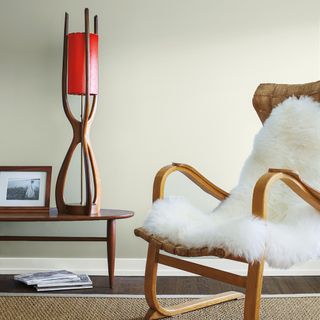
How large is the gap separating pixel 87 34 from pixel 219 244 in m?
1.54

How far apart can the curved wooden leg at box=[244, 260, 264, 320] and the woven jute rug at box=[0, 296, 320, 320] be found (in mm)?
639

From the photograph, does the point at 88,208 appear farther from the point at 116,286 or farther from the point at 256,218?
the point at 256,218

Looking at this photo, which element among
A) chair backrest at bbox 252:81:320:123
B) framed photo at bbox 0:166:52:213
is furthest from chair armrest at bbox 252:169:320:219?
framed photo at bbox 0:166:52:213

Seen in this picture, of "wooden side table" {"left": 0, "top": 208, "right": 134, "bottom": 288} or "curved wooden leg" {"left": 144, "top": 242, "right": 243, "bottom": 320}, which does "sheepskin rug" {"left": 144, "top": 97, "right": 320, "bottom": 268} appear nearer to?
"curved wooden leg" {"left": 144, "top": 242, "right": 243, "bottom": 320}

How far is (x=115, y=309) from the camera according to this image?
8.44 feet

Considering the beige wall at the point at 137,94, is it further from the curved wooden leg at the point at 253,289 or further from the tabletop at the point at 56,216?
the curved wooden leg at the point at 253,289

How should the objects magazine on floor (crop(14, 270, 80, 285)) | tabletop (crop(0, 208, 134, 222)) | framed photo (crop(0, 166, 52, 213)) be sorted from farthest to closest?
framed photo (crop(0, 166, 52, 213))
magazine on floor (crop(14, 270, 80, 285))
tabletop (crop(0, 208, 134, 222))

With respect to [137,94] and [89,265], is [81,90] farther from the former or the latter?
[89,265]

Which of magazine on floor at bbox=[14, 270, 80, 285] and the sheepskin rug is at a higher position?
the sheepskin rug

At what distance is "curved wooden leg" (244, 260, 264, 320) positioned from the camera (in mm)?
1809

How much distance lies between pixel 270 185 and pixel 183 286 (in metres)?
1.38

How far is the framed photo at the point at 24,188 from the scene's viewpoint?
122 inches

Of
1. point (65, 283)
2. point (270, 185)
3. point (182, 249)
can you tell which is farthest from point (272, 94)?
→ point (65, 283)

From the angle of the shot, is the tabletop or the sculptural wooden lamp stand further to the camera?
the sculptural wooden lamp stand
